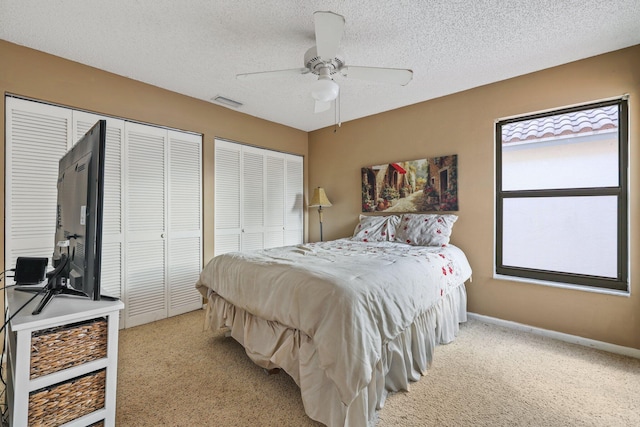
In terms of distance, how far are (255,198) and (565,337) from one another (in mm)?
3582

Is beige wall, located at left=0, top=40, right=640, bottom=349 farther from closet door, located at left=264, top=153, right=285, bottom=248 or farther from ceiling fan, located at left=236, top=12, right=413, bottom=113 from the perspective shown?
ceiling fan, located at left=236, top=12, right=413, bottom=113

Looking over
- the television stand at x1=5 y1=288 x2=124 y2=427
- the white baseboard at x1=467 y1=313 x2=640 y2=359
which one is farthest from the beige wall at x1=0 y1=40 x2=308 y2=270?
the white baseboard at x1=467 y1=313 x2=640 y2=359

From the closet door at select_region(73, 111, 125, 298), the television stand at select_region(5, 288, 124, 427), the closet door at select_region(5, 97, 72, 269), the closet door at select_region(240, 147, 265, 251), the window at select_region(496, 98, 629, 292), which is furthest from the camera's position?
the closet door at select_region(240, 147, 265, 251)

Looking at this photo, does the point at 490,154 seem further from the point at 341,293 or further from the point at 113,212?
the point at 113,212

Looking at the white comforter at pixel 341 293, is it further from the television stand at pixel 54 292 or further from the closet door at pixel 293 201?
the closet door at pixel 293 201

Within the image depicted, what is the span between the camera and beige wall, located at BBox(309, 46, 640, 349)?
2234 mm

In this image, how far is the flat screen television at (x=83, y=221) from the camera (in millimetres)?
1125

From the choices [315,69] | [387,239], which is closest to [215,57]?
[315,69]

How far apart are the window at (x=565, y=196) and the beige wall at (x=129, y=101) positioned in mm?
2979

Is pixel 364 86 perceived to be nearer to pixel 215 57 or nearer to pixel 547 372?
pixel 215 57

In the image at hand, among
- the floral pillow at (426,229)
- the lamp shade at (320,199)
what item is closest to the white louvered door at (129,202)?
the lamp shade at (320,199)

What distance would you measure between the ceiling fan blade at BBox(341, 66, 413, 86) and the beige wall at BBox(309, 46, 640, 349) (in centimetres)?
141

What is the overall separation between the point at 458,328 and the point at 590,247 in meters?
1.32

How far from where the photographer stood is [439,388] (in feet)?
5.85
